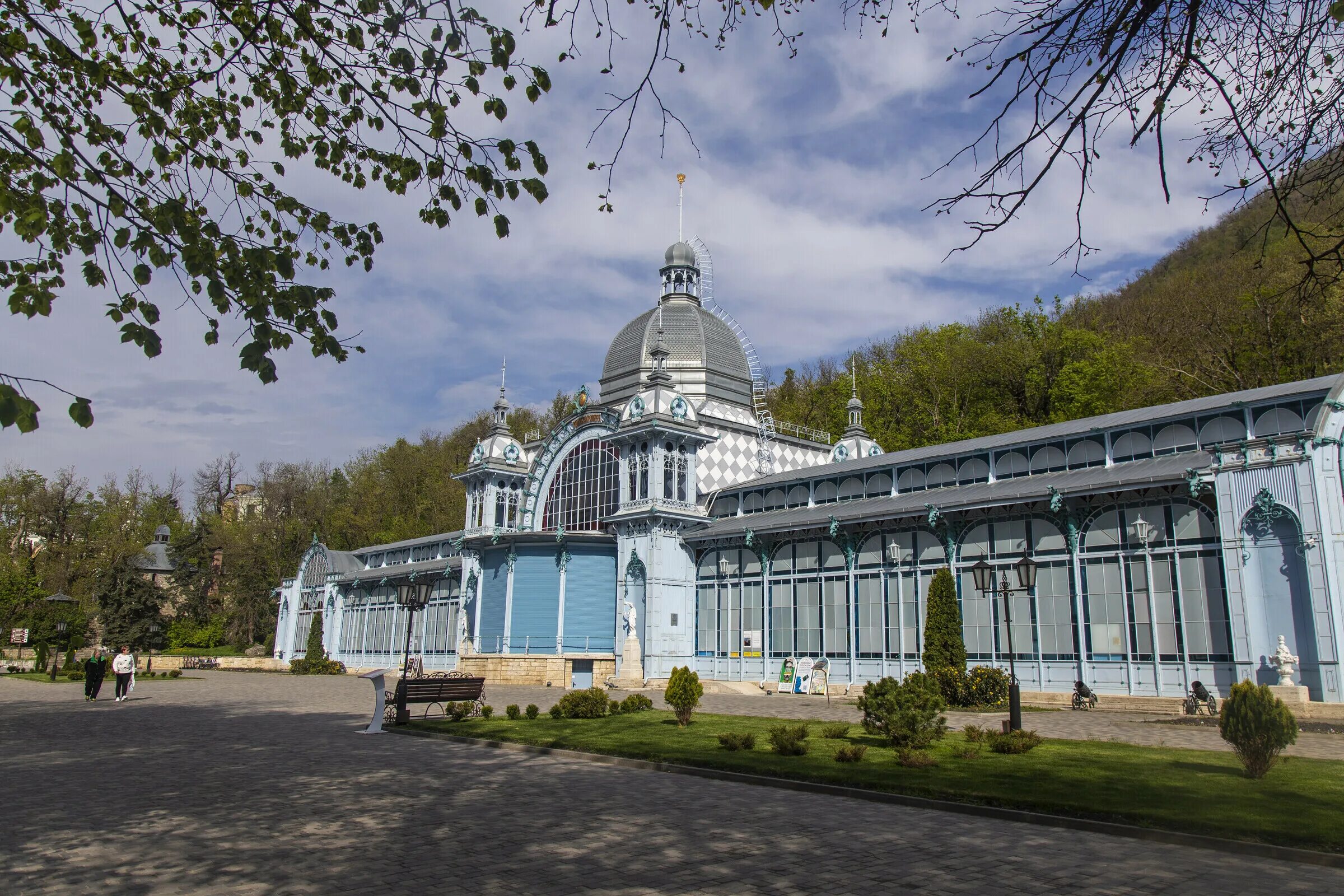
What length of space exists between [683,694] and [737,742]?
4.04 m

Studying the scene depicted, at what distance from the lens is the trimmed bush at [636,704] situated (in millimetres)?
23391

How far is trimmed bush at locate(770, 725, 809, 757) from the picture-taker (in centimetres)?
1505

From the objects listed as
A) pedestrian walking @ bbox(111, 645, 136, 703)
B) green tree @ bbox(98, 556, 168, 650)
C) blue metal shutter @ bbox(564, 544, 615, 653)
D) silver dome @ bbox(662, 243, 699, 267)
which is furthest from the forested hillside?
pedestrian walking @ bbox(111, 645, 136, 703)

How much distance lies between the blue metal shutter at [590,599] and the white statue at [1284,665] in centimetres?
2637

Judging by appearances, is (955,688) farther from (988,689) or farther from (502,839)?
(502,839)

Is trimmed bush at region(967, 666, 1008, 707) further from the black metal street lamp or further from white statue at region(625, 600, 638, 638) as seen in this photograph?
the black metal street lamp

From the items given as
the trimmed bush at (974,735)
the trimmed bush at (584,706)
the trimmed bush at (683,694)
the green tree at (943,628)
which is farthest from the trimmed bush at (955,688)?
the trimmed bush at (584,706)

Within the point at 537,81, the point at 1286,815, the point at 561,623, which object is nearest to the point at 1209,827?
the point at 1286,815

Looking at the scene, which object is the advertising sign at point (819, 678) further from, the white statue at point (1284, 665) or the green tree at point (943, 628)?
the white statue at point (1284, 665)

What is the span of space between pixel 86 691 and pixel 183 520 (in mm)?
63737

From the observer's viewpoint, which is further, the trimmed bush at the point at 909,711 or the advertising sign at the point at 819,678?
the advertising sign at the point at 819,678

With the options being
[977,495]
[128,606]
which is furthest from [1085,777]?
[128,606]

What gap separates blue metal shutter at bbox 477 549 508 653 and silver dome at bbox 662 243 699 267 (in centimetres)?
1981

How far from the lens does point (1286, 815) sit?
966 centimetres
